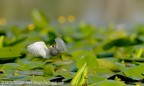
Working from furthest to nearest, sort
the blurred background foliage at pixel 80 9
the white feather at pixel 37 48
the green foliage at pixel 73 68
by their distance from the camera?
1. the blurred background foliage at pixel 80 9
2. the white feather at pixel 37 48
3. the green foliage at pixel 73 68

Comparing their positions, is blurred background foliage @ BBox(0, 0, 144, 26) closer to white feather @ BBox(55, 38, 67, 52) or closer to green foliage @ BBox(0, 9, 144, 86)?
green foliage @ BBox(0, 9, 144, 86)

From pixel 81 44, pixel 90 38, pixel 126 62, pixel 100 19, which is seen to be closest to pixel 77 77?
pixel 126 62

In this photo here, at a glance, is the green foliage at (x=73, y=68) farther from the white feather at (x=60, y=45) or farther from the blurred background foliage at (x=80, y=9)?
the blurred background foliage at (x=80, y=9)

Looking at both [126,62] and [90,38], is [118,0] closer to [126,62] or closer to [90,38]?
[90,38]

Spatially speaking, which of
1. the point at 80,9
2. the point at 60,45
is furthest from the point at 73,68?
the point at 80,9

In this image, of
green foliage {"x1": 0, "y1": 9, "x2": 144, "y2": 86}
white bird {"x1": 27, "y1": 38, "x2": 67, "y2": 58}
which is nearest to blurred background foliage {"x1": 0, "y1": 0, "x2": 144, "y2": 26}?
green foliage {"x1": 0, "y1": 9, "x2": 144, "y2": 86}

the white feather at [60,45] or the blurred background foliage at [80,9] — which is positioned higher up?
the blurred background foliage at [80,9]

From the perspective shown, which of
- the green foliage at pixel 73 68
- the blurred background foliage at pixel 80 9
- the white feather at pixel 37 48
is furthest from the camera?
the blurred background foliage at pixel 80 9

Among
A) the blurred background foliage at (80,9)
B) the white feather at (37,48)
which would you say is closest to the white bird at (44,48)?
the white feather at (37,48)
